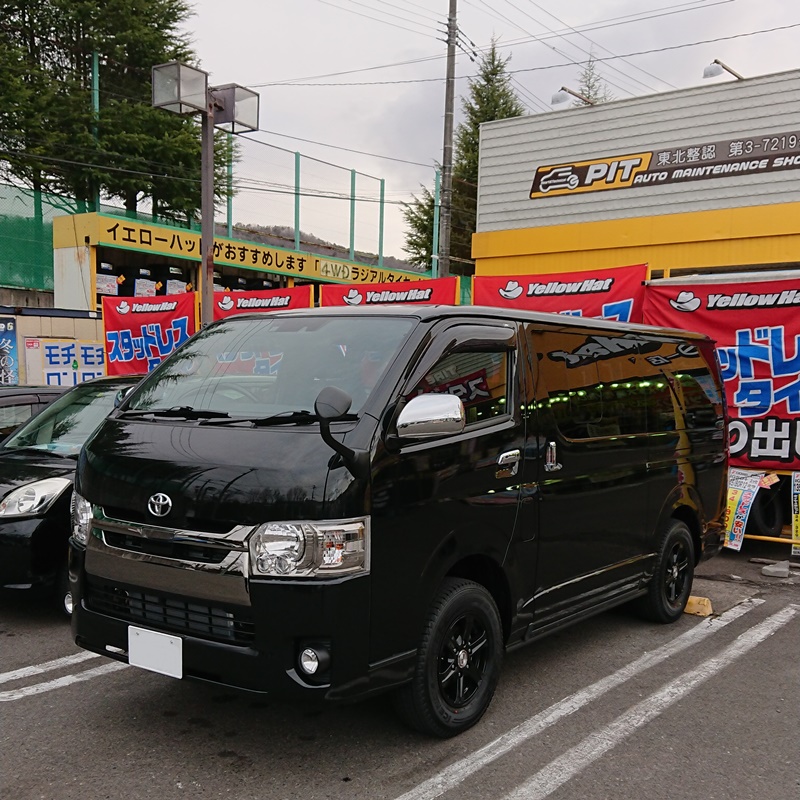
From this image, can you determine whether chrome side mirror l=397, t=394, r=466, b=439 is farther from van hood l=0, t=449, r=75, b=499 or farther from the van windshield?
van hood l=0, t=449, r=75, b=499

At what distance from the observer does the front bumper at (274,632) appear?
3164 mm

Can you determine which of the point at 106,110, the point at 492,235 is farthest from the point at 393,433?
the point at 106,110

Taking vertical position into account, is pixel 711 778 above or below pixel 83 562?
below

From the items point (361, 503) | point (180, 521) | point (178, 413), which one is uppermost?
point (178, 413)

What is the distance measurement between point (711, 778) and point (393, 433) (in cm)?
201

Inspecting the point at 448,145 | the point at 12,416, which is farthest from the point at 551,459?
the point at 448,145

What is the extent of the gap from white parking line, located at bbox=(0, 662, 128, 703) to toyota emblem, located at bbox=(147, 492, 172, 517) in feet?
5.34

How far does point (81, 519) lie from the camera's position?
382cm

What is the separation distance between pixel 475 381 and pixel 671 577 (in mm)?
2642

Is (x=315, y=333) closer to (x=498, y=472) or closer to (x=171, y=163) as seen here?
(x=498, y=472)

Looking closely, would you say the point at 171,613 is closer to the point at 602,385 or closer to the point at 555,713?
the point at 555,713

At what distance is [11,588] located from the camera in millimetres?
5133

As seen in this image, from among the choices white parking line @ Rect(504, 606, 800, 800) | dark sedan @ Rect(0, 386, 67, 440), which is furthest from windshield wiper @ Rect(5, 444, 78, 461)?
white parking line @ Rect(504, 606, 800, 800)

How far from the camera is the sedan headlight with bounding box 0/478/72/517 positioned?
5184 millimetres
